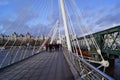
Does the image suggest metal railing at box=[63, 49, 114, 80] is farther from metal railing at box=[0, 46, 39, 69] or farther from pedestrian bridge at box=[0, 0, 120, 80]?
metal railing at box=[0, 46, 39, 69]

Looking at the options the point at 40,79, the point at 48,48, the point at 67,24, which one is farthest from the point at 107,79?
the point at 48,48

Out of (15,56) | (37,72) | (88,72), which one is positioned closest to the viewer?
(88,72)

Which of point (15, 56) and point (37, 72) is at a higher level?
point (15, 56)

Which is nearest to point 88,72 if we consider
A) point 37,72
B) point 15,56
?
point 37,72

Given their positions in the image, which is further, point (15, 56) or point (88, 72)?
point (15, 56)

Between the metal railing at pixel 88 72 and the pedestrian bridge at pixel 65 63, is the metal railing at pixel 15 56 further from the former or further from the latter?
the metal railing at pixel 88 72

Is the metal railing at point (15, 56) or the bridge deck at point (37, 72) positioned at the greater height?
the metal railing at point (15, 56)

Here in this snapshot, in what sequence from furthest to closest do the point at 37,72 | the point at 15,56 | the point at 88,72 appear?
the point at 15,56 < the point at 37,72 < the point at 88,72

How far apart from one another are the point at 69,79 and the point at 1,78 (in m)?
2.62

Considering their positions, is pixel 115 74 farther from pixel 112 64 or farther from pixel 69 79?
pixel 69 79

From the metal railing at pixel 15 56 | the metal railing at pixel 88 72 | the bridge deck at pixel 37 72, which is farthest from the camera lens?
the metal railing at pixel 15 56

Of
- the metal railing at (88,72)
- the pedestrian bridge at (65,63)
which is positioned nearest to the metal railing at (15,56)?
the pedestrian bridge at (65,63)

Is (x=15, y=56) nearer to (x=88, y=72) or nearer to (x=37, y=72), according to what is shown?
(x=37, y=72)

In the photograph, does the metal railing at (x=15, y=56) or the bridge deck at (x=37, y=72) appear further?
the metal railing at (x=15, y=56)
